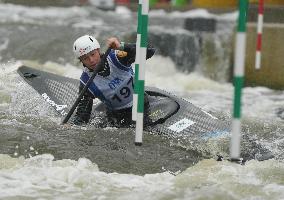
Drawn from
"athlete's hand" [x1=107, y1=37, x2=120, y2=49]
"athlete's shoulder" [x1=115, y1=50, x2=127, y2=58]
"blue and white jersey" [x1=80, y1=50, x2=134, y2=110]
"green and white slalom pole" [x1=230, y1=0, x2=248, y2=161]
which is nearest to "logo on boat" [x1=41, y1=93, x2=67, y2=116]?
"blue and white jersey" [x1=80, y1=50, x2=134, y2=110]

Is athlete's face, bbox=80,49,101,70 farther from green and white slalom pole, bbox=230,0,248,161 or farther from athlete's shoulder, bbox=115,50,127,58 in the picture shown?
green and white slalom pole, bbox=230,0,248,161

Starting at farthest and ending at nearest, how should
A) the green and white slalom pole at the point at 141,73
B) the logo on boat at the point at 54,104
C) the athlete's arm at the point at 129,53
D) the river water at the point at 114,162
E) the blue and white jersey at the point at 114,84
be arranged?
the logo on boat at the point at 54,104 < the blue and white jersey at the point at 114,84 < the athlete's arm at the point at 129,53 < the green and white slalom pole at the point at 141,73 < the river water at the point at 114,162

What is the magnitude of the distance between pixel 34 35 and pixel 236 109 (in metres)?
10.1

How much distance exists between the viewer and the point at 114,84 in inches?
258

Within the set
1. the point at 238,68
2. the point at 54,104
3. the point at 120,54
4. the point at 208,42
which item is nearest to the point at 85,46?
the point at 120,54

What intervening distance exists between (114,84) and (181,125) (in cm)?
71

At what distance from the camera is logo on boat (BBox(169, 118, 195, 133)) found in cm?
654

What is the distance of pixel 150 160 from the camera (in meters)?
5.61

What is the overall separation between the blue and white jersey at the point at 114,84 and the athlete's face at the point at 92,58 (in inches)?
3.7

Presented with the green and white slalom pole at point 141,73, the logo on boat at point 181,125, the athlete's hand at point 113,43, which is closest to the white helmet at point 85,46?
the athlete's hand at point 113,43

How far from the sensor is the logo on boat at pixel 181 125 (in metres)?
6.54

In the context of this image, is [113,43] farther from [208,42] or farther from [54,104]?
[208,42]

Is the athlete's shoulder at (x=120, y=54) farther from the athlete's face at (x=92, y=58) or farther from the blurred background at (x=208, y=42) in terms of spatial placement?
the blurred background at (x=208, y=42)

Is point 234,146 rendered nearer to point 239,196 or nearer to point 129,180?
point 239,196
